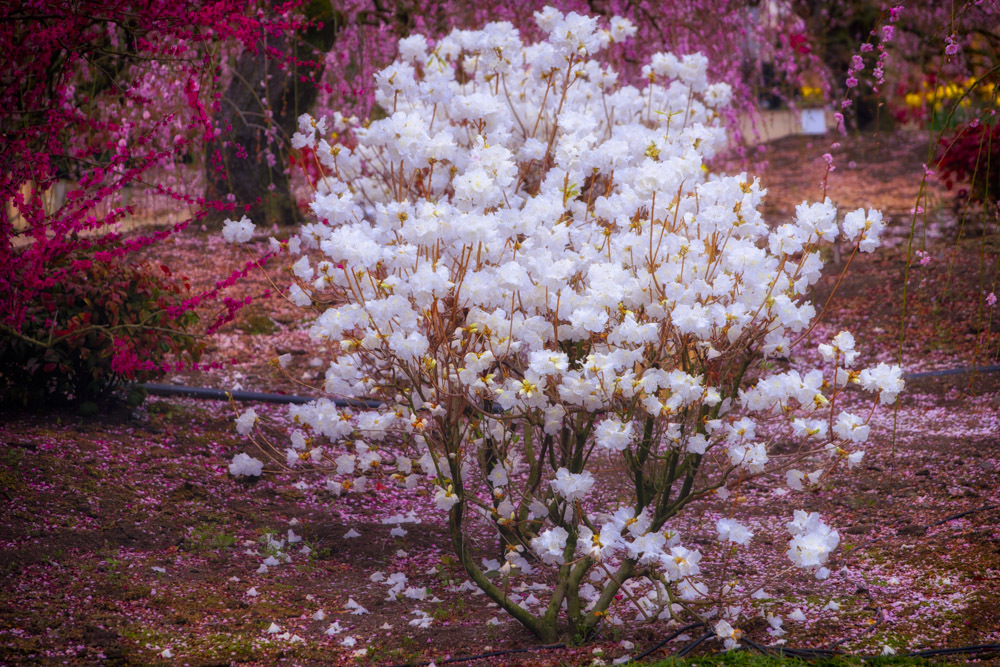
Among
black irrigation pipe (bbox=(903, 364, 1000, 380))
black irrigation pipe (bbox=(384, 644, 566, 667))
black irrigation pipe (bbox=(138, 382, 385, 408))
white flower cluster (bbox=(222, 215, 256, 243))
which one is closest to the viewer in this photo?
black irrigation pipe (bbox=(384, 644, 566, 667))

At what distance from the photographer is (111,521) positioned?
3.48 metres

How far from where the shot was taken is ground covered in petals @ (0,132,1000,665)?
2.83m

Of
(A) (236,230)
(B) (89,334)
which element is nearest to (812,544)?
(A) (236,230)

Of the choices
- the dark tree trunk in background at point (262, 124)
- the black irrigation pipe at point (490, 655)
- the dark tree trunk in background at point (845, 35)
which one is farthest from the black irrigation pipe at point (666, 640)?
the dark tree trunk in background at point (845, 35)

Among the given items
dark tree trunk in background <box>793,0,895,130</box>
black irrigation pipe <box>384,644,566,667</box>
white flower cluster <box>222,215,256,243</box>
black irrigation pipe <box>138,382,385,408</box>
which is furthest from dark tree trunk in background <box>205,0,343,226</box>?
dark tree trunk in background <box>793,0,895,130</box>

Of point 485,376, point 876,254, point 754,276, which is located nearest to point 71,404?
point 485,376

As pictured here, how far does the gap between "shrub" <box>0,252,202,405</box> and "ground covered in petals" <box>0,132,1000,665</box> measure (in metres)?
0.16

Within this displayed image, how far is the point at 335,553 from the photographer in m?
3.59

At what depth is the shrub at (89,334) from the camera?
157 inches

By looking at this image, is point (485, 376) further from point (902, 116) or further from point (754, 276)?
point (902, 116)

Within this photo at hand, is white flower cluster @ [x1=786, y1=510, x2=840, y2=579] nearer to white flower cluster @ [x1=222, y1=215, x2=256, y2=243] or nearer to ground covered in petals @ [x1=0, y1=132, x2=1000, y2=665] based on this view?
ground covered in petals @ [x1=0, y1=132, x2=1000, y2=665]

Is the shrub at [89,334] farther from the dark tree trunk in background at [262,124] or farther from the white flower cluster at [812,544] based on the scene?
the dark tree trunk in background at [262,124]

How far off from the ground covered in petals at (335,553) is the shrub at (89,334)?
0.54 feet

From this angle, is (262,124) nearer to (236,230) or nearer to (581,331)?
(236,230)
